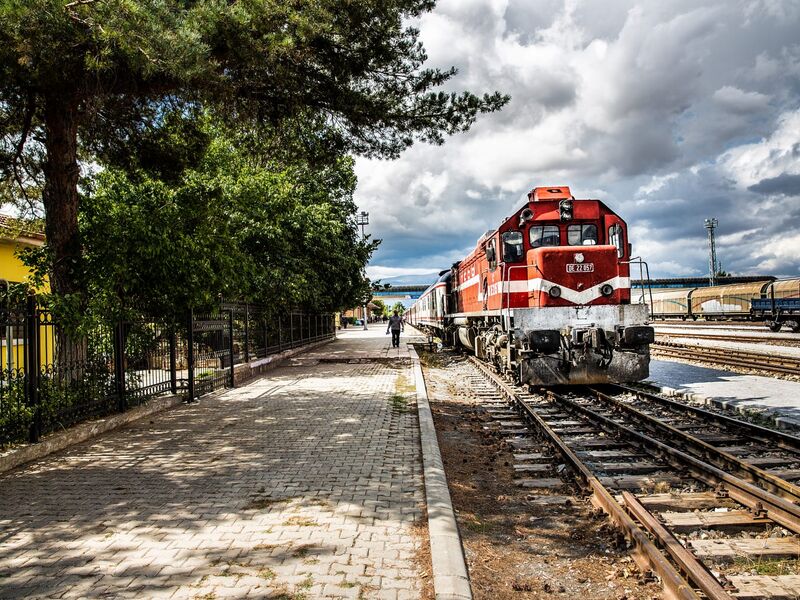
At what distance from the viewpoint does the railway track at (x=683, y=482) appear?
12.6 feet

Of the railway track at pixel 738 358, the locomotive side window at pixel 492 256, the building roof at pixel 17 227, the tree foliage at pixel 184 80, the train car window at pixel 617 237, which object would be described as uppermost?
the tree foliage at pixel 184 80

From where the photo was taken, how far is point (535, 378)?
36.7 ft

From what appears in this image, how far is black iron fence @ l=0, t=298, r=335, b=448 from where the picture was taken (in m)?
6.89

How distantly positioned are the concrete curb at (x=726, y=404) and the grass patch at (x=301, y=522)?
6.84 metres

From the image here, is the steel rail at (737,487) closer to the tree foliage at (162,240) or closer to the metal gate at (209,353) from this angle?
the tree foliage at (162,240)

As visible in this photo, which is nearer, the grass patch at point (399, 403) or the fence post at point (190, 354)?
the grass patch at point (399, 403)

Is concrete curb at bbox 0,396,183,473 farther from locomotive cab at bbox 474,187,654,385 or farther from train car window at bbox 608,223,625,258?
train car window at bbox 608,223,625,258

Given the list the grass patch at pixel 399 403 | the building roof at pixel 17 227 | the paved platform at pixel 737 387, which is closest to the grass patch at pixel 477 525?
the grass patch at pixel 399 403

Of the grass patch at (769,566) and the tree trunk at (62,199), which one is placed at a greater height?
the tree trunk at (62,199)

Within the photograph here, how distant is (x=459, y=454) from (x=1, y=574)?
508cm

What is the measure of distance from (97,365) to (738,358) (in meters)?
16.2

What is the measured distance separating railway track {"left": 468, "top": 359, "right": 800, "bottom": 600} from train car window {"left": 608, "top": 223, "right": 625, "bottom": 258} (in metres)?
3.43

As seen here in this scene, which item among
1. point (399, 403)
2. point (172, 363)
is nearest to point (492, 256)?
point (399, 403)

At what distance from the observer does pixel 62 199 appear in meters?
8.77
